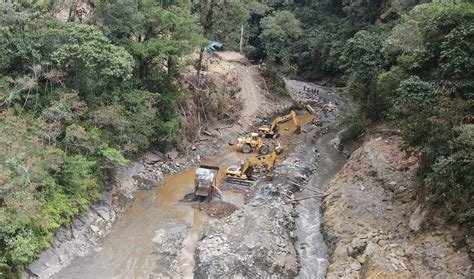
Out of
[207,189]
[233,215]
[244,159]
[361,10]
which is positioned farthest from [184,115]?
[361,10]

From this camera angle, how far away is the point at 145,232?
25.1 m

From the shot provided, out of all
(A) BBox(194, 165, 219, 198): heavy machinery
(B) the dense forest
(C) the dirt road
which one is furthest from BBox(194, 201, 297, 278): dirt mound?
(C) the dirt road

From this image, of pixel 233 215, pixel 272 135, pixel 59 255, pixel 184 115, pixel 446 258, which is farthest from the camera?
pixel 272 135

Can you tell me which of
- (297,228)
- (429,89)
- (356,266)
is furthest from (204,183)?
(429,89)

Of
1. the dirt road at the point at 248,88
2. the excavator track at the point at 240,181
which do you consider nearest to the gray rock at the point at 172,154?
the excavator track at the point at 240,181

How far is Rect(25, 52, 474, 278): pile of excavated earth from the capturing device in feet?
63.8

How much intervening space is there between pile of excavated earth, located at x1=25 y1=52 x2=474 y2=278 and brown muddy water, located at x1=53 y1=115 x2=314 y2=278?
6.2 inches

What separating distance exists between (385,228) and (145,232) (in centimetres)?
1326

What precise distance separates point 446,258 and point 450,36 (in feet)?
38.9

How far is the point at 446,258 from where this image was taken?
17453 mm

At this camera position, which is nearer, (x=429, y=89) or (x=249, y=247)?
(x=249, y=247)

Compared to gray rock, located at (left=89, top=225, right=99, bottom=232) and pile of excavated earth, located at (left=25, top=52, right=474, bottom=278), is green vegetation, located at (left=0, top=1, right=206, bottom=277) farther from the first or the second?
pile of excavated earth, located at (left=25, top=52, right=474, bottom=278)

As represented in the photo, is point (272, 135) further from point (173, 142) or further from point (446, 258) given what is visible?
point (446, 258)

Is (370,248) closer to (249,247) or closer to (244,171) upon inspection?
(249,247)
